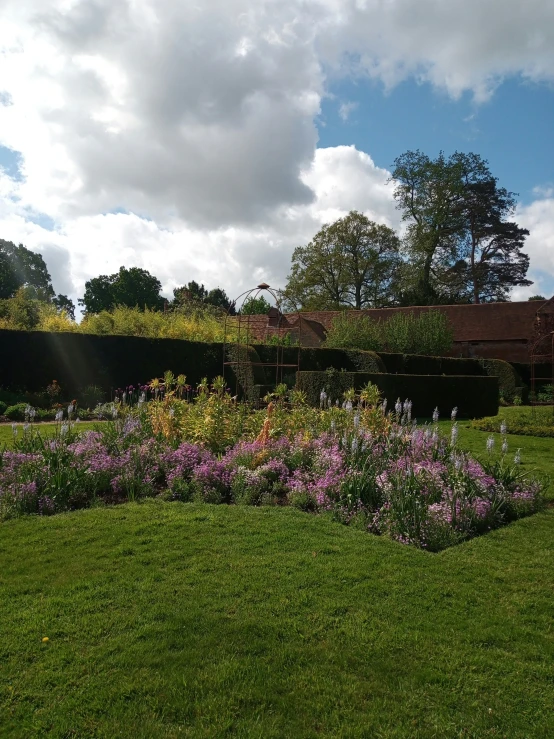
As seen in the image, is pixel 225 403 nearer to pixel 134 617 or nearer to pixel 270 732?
pixel 134 617

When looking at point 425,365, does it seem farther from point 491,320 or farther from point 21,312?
point 21,312

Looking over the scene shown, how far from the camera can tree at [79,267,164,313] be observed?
4919 centimetres

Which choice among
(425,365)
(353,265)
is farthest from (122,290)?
(425,365)

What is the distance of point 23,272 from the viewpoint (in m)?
45.2

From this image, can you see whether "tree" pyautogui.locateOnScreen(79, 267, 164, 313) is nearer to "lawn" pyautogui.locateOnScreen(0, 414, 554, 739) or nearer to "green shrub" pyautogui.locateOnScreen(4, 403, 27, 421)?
"green shrub" pyautogui.locateOnScreen(4, 403, 27, 421)

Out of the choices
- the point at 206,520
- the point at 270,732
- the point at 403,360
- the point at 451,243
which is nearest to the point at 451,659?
the point at 270,732

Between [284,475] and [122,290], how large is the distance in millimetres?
46161

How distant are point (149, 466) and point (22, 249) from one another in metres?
46.7

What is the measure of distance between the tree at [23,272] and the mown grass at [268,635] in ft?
131

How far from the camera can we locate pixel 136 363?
50.4 feet

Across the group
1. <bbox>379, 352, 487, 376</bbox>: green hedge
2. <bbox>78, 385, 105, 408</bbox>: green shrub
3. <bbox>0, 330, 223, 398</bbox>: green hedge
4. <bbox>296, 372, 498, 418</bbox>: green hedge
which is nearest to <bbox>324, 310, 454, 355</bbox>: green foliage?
<bbox>379, 352, 487, 376</bbox>: green hedge

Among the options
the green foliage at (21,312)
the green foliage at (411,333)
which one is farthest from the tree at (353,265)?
the green foliage at (21,312)

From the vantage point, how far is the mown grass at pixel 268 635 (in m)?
2.16

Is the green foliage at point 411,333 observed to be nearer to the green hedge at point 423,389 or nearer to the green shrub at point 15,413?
the green hedge at point 423,389
